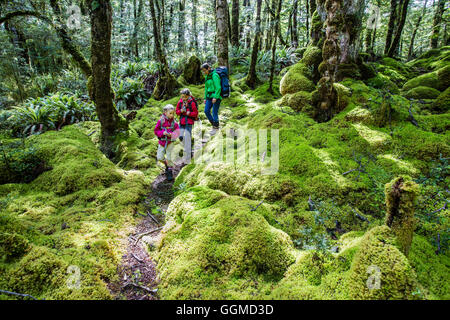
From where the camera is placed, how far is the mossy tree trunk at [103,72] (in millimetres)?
6078

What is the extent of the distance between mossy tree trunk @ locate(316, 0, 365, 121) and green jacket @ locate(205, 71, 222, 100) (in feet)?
9.30

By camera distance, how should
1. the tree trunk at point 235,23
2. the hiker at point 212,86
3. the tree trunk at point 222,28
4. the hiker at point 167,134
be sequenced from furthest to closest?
the tree trunk at point 235,23
the tree trunk at point 222,28
the hiker at point 212,86
the hiker at point 167,134

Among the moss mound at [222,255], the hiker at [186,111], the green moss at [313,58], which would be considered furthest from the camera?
the green moss at [313,58]

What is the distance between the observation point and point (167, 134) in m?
5.76

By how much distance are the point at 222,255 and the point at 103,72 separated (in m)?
6.53

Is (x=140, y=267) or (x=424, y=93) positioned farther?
(x=424, y=93)

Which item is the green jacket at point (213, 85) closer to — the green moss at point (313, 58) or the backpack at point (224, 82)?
the backpack at point (224, 82)

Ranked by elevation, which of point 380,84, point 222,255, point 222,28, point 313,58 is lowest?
point 222,255

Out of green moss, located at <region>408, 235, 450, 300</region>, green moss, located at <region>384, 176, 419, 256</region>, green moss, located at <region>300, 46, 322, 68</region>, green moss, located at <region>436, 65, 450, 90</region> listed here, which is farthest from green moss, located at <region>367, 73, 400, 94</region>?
green moss, located at <region>384, 176, 419, 256</region>

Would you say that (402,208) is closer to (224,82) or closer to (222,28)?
(224,82)

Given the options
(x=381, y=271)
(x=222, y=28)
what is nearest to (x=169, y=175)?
(x=381, y=271)

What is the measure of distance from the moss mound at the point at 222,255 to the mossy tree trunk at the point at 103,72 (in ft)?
17.8

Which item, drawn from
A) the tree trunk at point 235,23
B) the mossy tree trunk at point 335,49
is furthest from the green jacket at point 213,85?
the tree trunk at point 235,23
